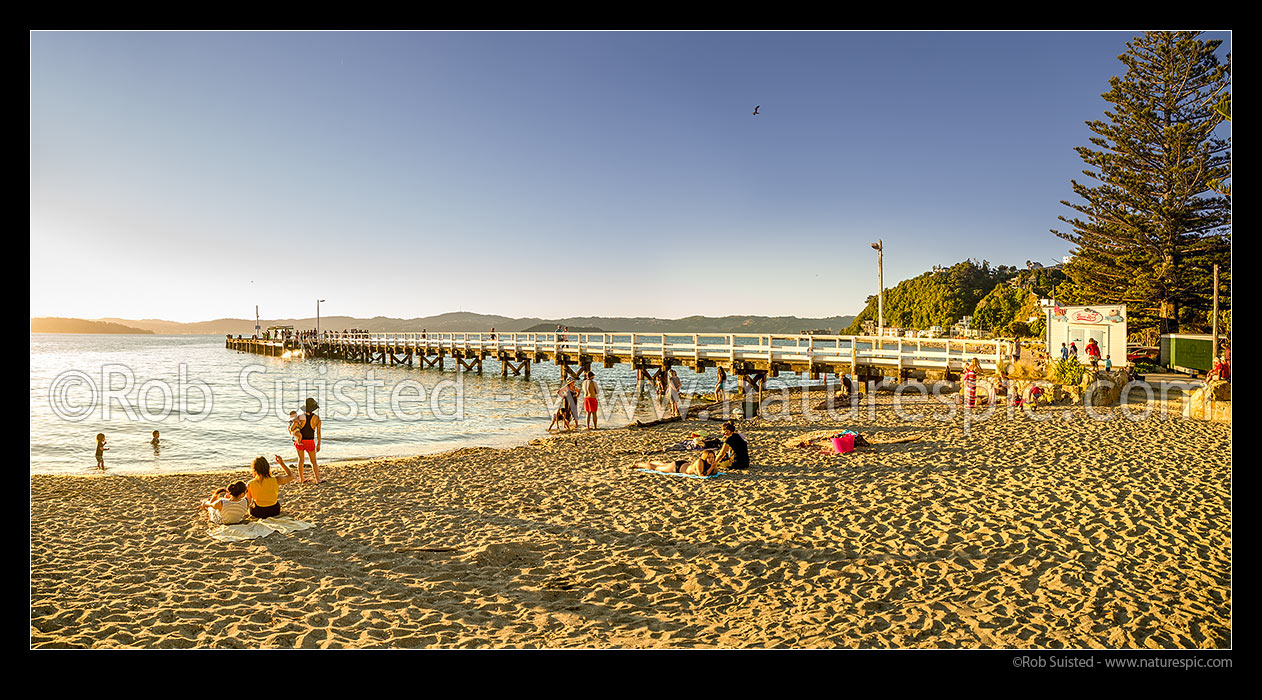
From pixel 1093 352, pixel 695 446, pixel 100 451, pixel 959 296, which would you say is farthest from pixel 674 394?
pixel 959 296

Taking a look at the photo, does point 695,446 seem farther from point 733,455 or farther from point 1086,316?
point 1086,316

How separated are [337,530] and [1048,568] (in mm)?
7110

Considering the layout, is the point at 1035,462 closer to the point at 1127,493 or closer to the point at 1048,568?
the point at 1127,493

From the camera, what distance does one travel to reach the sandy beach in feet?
13.8

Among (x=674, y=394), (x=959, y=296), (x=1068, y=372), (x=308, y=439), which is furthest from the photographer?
(x=959, y=296)

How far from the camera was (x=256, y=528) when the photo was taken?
6.57 meters

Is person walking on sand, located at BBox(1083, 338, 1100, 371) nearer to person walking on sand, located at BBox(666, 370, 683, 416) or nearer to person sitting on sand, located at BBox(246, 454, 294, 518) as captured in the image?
person walking on sand, located at BBox(666, 370, 683, 416)

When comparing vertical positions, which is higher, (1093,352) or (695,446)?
(1093,352)

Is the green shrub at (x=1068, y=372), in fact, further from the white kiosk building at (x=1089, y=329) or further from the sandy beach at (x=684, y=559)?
the sandy beach at (x=684, y=559)

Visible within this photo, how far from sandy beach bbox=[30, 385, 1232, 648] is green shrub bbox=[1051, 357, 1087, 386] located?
5.50m

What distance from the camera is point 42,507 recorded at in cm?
823

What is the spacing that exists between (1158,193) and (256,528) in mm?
37789

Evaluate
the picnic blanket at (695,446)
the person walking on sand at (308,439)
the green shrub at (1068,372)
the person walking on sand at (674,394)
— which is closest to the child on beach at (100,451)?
the person walking on sand at (308,439)
